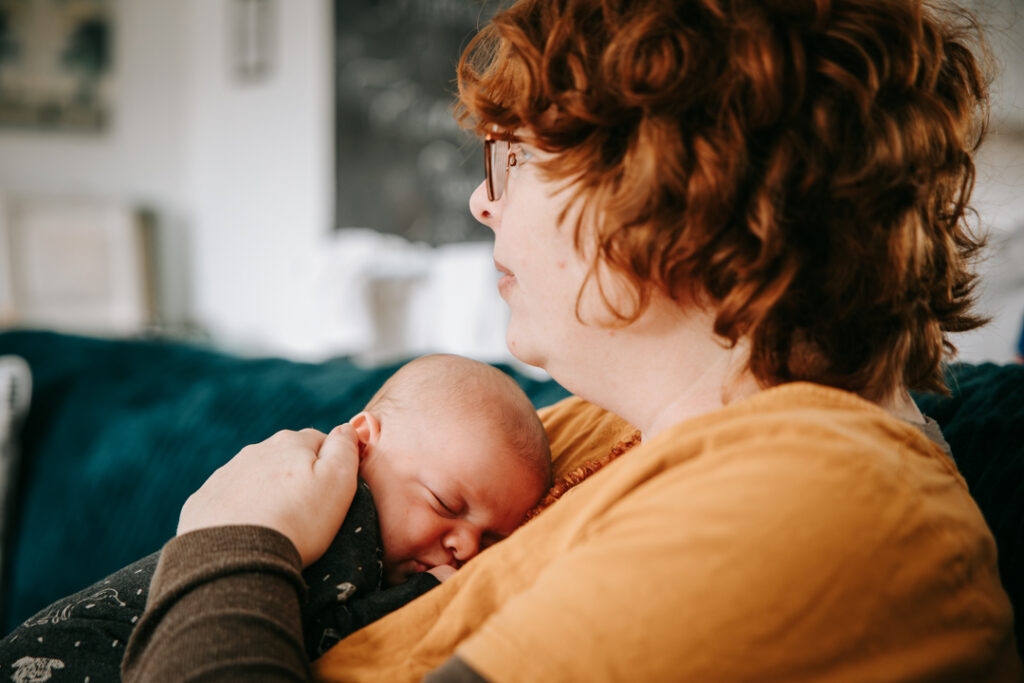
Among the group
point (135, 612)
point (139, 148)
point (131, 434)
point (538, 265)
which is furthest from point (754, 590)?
point (139, 148)

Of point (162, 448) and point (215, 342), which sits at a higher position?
point (162, 448)

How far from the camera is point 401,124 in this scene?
391 centimetres

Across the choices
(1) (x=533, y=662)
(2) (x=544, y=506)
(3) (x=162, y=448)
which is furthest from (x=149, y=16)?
(1) (x=533, y=662)

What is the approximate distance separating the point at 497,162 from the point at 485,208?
60mm

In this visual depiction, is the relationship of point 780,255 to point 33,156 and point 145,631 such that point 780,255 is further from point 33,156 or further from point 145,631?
point 33,156

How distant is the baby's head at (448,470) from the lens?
3.10 ft

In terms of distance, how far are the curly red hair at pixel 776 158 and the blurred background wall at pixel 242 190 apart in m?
2.21

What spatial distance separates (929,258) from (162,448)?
1558mm

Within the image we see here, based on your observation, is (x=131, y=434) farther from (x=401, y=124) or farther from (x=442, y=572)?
(x=401, y=124)

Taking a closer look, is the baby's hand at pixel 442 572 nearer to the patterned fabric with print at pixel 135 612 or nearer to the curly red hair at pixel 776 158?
the patterned fabric with print at pixel 135 612

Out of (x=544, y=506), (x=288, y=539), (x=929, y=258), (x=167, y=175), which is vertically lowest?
(x=167, y=175)

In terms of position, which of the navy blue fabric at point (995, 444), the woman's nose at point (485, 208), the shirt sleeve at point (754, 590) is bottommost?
the navy blue fabric at point (995, 444)

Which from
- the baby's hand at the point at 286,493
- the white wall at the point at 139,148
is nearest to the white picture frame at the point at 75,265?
the white wall at the point at 139,148

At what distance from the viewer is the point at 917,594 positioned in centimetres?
54
